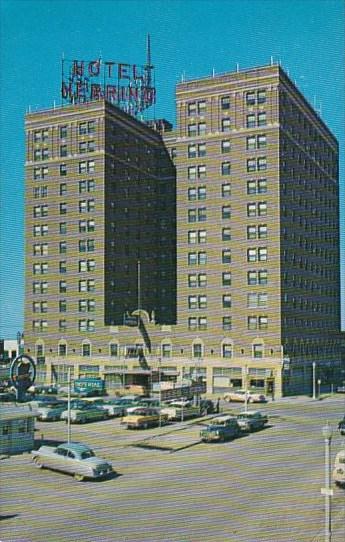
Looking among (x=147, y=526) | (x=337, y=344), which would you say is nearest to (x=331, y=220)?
(x=337, y=344)

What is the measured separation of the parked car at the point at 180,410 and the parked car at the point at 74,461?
244cm

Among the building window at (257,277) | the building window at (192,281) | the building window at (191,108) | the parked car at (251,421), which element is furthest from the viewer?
the building window at (191,108)

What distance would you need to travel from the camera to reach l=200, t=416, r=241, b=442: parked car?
527 cm

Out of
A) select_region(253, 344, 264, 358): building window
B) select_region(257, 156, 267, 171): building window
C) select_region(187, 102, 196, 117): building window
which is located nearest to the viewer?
select_region(253, 344, 264, 358): building window

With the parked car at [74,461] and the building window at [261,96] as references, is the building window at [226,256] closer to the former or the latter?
the building window at [261,96]

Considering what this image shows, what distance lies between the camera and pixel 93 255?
38.5ft

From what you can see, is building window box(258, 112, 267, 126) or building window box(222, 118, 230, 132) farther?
building window box(222, 118, 230, 132)

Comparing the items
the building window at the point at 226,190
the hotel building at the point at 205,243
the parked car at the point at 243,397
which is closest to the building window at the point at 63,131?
the hotel building at the point at 205,243

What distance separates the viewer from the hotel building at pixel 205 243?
33.0ft

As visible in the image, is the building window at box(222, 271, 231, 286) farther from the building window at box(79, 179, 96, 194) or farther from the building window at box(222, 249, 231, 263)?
the building window at box(79, 179, 96, 194)

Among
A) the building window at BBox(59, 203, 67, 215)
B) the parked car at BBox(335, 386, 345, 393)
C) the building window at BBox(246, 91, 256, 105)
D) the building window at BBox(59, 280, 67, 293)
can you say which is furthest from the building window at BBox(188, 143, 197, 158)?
the parked car at BBox(335, 386, 345, 393)

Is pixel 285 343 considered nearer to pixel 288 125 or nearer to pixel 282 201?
pixel 282 201

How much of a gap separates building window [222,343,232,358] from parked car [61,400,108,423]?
3.51 metres

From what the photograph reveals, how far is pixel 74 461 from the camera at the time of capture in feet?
13.3
